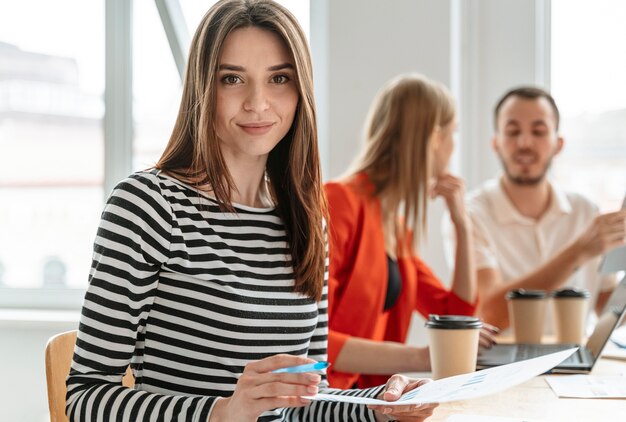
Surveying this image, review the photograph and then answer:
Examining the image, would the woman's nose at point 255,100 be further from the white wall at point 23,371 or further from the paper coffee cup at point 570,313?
the white wall at point 23,371

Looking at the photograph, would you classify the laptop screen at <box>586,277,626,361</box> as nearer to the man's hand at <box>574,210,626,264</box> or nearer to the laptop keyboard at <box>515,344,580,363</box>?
the laptop keyboard at <box>515,344,580,363</box>

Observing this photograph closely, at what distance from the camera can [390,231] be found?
2.21 meters

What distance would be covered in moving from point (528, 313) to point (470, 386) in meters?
1.13

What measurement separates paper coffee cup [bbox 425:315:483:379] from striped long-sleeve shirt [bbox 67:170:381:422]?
0.29 m

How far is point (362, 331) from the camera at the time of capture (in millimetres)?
2107

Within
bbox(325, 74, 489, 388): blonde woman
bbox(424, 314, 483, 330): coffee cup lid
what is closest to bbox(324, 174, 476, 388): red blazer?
bbox(325, 74, 489, 388): blonde woman

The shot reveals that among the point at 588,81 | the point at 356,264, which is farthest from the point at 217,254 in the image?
the point at 588,81

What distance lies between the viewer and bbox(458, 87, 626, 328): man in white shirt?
2.86 m

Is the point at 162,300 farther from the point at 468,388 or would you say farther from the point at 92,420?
the point at 468,388

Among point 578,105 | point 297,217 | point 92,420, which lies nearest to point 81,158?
point 578,105

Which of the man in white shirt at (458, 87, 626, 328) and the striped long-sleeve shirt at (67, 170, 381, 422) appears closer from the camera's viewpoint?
the striped long-sleeve shirt at (67, 170, 381, 422)

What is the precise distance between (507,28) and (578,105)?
0.42 m

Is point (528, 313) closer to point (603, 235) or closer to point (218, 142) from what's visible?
point (603, 235)

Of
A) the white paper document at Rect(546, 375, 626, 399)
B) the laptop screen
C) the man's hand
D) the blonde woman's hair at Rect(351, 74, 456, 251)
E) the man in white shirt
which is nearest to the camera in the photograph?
the white paper document at Rect(546, 375, 626, 399)
